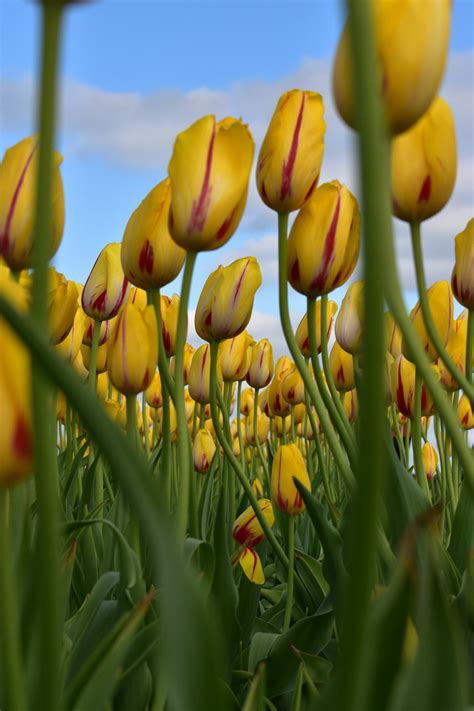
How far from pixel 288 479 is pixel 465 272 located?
1.56 feet

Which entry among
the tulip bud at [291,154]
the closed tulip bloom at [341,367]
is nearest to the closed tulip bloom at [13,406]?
the tulip bud at [291,154]

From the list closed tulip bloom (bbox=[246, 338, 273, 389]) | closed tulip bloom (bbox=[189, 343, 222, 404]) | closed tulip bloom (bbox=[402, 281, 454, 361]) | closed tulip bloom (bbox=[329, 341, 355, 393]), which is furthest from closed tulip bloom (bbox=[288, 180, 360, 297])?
closed tulip bloom (bbox=[246, 338, 273, 389])

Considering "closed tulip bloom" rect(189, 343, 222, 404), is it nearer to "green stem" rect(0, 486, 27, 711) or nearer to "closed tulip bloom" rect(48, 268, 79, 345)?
"closed tulip bloom" rect(48, 268, 79, 345)

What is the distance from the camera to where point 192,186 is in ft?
2.58

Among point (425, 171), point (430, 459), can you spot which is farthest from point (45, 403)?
point (430, 459)

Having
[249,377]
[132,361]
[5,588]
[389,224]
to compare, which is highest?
[249,377]

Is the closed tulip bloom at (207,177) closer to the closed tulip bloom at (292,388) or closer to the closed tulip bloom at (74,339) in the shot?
the closed tulip bloom at (74,339)

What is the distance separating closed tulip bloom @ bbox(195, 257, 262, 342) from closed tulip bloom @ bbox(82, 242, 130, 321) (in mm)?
236

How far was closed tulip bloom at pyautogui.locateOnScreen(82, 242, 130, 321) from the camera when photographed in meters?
1.38

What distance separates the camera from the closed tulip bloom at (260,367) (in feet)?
8.09

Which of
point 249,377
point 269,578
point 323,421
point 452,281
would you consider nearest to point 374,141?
point 323,421

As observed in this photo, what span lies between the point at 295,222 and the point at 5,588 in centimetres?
64

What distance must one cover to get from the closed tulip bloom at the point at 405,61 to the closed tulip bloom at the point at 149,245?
1.49ft

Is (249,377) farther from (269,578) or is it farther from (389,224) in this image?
(389,224)
